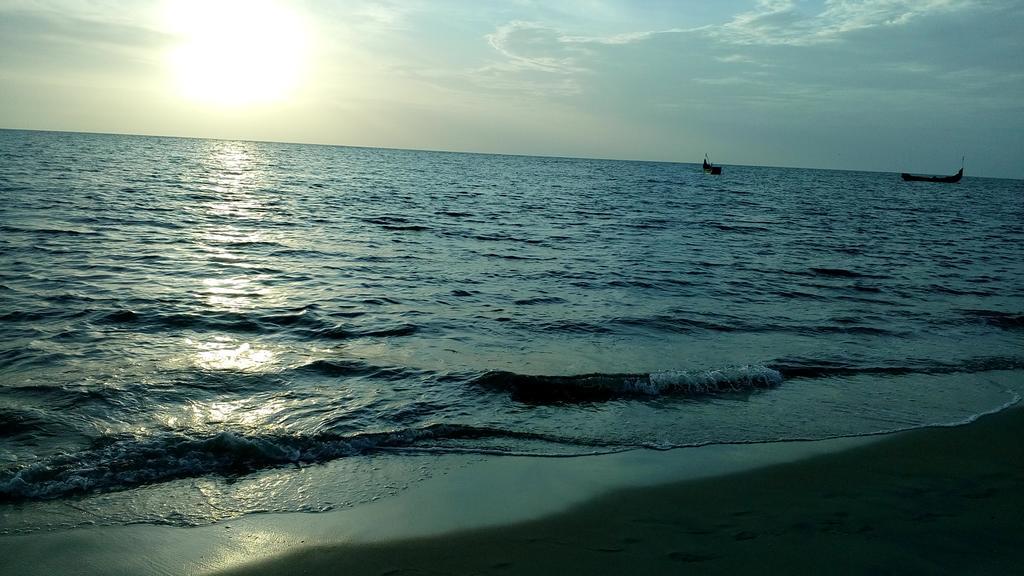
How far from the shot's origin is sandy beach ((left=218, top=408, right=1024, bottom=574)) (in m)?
4.63

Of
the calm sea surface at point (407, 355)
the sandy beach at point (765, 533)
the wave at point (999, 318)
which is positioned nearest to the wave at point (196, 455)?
the calm sea surface at point (407, 355)

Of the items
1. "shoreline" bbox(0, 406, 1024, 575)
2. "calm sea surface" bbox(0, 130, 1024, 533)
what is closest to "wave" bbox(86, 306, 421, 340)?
"calm sea surface" bbox(0, 130, 1024, 533)

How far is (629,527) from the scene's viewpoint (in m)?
5.24

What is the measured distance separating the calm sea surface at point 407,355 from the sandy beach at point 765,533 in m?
1.15

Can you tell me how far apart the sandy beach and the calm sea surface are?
1.15 meters

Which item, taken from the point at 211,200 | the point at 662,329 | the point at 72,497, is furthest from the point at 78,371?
the point at 211,200

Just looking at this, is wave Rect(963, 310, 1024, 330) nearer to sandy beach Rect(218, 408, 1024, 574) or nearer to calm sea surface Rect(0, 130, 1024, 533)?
calm sea surface Rect(0, 130, 1024, 533)

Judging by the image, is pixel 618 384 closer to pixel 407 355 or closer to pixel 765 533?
pixel 407 355

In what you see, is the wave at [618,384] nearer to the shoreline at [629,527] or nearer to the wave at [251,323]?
the shoreline at [629,527]

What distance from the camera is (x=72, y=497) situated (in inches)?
225

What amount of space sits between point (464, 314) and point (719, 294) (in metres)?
6.96

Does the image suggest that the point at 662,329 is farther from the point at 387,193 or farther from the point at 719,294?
the point at 387,193

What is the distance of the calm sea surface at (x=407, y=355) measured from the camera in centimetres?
656

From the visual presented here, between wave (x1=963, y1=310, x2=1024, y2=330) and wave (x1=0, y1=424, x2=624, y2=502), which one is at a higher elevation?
wave (x1=963, y1=310, x2=1024, y2=330)
